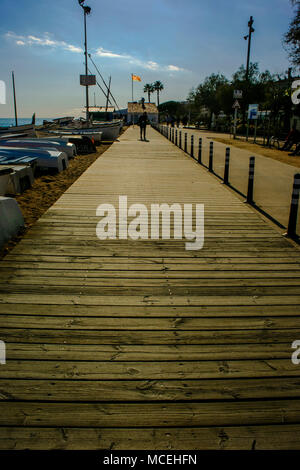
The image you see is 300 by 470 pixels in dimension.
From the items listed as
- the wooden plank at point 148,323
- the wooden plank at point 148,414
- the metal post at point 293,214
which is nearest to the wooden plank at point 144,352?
the wooden plank at point 148,323

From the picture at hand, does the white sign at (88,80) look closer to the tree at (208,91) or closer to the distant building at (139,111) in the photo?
the tree at (208,91)

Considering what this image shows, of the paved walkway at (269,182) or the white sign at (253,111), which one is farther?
the white sign at (253,111)

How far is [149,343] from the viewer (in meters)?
3.27

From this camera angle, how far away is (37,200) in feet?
30.9

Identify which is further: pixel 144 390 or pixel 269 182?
pixel 269 182

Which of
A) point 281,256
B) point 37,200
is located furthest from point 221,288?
point 37,200

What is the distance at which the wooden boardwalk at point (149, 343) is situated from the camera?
2.40m

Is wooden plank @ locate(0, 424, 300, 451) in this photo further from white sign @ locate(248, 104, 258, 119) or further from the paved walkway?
white sign @ locate(248, 104, 258, 119)

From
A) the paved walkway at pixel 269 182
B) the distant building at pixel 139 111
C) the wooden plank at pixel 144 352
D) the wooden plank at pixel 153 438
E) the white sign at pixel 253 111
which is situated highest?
the distant building at pixel 139 111

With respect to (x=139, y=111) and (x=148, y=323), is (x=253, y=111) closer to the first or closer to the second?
(x=148, y=323)

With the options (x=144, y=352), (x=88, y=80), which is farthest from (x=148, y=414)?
(x=88, y=80)

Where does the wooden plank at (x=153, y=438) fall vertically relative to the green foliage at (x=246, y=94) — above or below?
below

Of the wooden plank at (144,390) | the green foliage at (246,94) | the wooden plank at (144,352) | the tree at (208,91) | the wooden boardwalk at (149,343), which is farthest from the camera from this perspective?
the tree at (208,91)
